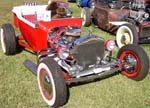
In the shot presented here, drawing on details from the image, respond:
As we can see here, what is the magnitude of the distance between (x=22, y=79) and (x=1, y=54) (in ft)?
4.83

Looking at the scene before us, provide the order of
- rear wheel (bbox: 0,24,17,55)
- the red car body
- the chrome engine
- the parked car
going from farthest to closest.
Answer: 1. the parked car
2. rear wheel (bbox: 0,24,17,55)
3. the red car body
4. the chrome engine

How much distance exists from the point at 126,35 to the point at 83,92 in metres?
2.66

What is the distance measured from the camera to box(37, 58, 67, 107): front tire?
153 inches

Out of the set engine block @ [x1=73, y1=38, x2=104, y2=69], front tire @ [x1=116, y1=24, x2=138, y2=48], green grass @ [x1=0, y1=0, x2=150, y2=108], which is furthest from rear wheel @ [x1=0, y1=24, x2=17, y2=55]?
front tire @ [x1=116, y1=24, x2=138, y2=48]

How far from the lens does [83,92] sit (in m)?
4.67

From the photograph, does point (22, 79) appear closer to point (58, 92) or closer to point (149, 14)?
point (58, 92)

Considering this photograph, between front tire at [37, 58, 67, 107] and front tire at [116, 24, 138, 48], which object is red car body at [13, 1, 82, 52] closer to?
front tire at [37, 58, 67, 107]

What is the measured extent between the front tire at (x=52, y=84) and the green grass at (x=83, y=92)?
20cm

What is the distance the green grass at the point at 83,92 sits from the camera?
4.34 m

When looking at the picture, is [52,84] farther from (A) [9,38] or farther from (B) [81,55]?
(A) [9,38]

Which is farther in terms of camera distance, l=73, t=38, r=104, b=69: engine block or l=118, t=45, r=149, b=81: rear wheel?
A: l=118, t=45, r=149, b=81: rear wheel

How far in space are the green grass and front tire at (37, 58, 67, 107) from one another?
202mm

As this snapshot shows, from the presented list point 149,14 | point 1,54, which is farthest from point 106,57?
point 149,14

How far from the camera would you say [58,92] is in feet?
12.8
